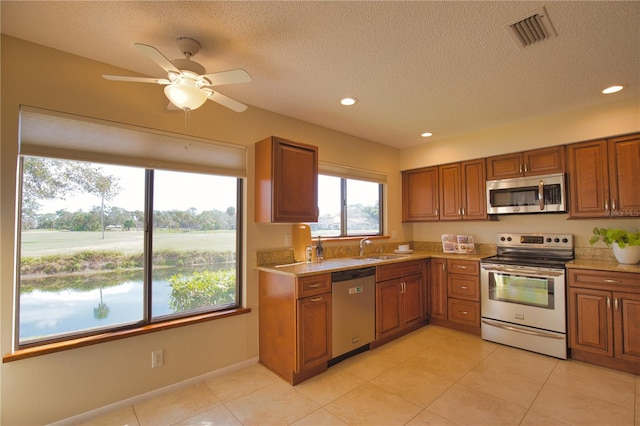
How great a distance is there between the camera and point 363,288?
10.00ft

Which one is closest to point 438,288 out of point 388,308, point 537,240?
point 388,308

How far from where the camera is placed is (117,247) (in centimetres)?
230

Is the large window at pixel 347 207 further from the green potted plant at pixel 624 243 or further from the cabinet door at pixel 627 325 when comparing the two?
the cabinet door at pixel 627 325

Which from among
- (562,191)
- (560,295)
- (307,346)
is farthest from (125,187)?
(562,191)

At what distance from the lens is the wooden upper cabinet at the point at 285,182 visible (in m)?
2.76

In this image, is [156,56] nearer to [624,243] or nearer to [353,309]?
[353,309]

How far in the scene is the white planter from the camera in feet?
9.14

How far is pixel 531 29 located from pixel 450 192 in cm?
254

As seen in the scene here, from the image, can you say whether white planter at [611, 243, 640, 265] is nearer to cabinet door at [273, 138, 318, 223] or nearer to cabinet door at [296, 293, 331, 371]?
cabinet door at [296, 293, 331, 371]

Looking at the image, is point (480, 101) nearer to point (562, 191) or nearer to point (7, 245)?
point (562, 191)

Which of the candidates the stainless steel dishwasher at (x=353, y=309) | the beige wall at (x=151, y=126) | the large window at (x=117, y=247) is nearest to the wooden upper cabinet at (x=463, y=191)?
the beige wall at (x=151, y=126)

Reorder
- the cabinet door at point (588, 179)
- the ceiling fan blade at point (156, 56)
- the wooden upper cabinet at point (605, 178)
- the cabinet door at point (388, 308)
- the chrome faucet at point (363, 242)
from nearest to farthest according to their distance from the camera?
the ceiling fan blade at point (156, 56), the wooden upper cabinet at point (605, 178), the cabinet door at point (588, 179), the cabinet door at point (388, 308), the chrome faucet at point (363, 242)

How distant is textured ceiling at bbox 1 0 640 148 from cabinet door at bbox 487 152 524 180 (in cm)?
73

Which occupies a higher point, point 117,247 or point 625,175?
point 625,175
